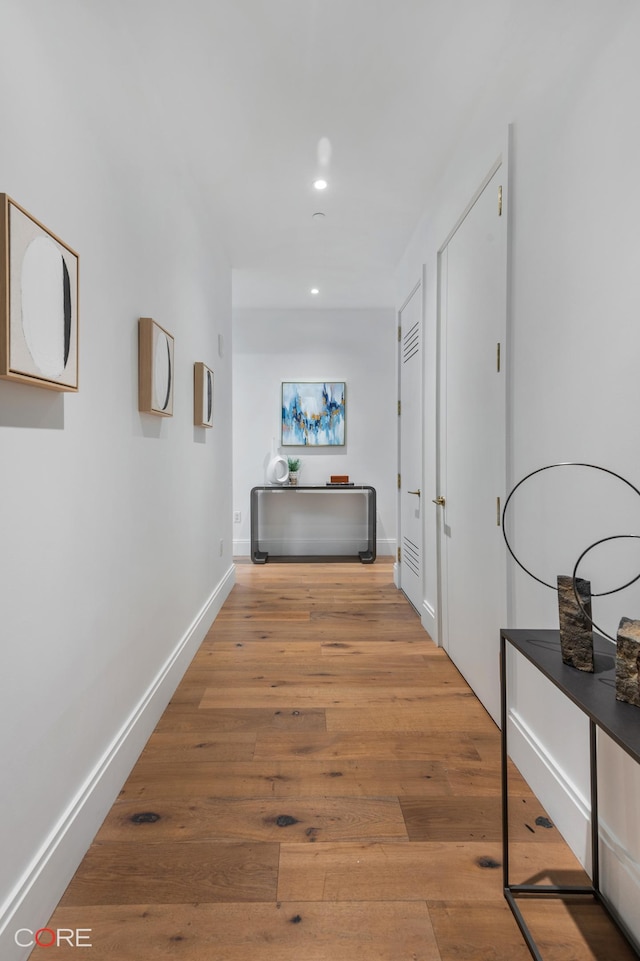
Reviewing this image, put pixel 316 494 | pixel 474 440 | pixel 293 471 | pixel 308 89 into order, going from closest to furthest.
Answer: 1. pixel 308 89
2. pixel 474 440
3. pixel 293 471
4. pixel 316 494

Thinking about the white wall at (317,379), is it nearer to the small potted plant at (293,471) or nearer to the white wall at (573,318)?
the small potted plant at (293,471)

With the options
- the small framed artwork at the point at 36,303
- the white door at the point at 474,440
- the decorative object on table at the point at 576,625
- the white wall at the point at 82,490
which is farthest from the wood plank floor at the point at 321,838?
the small framed artwork at the point at 36,303

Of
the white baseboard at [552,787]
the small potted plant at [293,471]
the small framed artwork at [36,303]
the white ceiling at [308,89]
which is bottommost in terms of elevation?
the white baseboard at [552,787]

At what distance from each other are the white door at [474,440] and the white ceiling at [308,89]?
1.39 ft

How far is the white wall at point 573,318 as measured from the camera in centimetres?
116

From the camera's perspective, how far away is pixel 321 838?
1.45m

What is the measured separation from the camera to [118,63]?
5.52 ft

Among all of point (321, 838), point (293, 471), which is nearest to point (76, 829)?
point (321, 838)

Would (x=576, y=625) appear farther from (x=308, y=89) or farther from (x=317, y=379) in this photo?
(x=317, y=379)

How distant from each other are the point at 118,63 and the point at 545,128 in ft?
4.55

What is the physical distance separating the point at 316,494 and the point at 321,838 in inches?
161

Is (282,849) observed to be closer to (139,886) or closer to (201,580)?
(139,886)

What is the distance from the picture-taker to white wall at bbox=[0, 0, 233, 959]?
3.57 ft

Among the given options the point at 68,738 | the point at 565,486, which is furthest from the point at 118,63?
the point at 68,738
